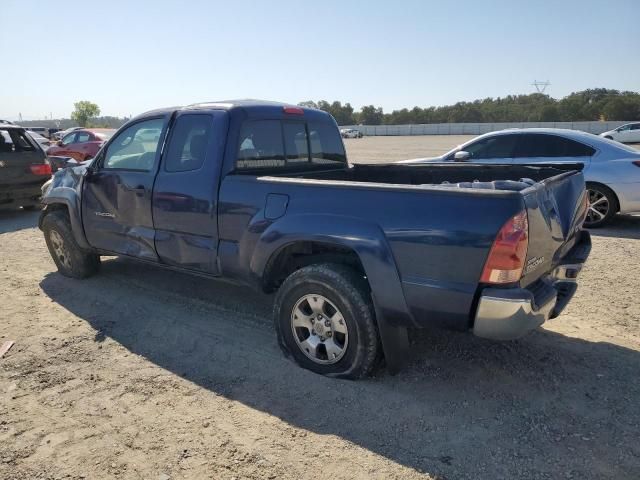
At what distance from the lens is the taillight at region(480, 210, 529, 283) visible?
261 centimetres

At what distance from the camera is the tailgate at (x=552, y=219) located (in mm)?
2773

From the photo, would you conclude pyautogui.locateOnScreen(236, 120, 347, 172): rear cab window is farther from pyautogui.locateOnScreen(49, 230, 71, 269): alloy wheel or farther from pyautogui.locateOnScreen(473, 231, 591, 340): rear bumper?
pyautogui.locateOnScreen(49, 230, 71, 269): alloy wheel

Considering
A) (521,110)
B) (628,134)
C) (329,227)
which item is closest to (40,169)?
(329,227)

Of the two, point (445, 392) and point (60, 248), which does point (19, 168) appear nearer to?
point (60, 248)

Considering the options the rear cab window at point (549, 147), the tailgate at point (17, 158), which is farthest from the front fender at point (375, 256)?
the tailgate at point (17, 158)

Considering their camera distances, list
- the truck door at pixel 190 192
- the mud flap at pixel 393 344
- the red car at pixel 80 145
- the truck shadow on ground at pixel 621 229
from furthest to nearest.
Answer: the red car at pixel 80 145 → the truck shadow on ground at pixel 621 229 → the truck door at pixel 190 192 → the mud flap at pixel 393 344

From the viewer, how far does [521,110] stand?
77.4 meters

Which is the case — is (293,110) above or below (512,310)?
above

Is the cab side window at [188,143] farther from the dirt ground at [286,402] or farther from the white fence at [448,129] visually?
the white fence at [448,129]

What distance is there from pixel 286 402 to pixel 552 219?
6.75 feet

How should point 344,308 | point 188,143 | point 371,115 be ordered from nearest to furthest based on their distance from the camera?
1. point 344,308
2. point 188,143
3. point 371,115

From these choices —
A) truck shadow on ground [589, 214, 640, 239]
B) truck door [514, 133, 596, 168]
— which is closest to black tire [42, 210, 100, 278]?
truck door [514, 133, 596, 168]

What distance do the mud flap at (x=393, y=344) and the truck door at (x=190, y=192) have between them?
1535mm

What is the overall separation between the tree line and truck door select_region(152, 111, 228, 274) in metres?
42.2
